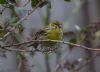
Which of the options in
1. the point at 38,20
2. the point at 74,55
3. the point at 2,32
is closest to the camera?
the point at 2,32

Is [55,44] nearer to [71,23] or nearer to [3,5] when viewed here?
[3,5]

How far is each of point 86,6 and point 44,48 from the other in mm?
2471

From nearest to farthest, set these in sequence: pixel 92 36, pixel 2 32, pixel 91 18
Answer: pixel 2 32 < pixel 92 36 < pixel 91 18

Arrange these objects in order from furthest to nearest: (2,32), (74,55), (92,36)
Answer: (74,55) < (92,36) < (2,32)

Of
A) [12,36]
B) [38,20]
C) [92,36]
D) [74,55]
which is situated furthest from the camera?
[74,55]

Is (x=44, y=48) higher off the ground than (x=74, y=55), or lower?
higher

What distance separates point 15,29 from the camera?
4.16ft

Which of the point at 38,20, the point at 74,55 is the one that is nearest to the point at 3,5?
the point at 38,20

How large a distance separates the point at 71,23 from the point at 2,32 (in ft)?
7.61

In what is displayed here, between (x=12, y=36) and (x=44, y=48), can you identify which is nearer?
(x=44, y=48)

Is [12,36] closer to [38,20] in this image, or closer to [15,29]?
[15,29]

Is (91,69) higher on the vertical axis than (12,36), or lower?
lower

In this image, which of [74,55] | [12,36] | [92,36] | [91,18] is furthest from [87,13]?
[12,36]

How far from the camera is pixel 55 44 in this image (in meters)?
1.31
